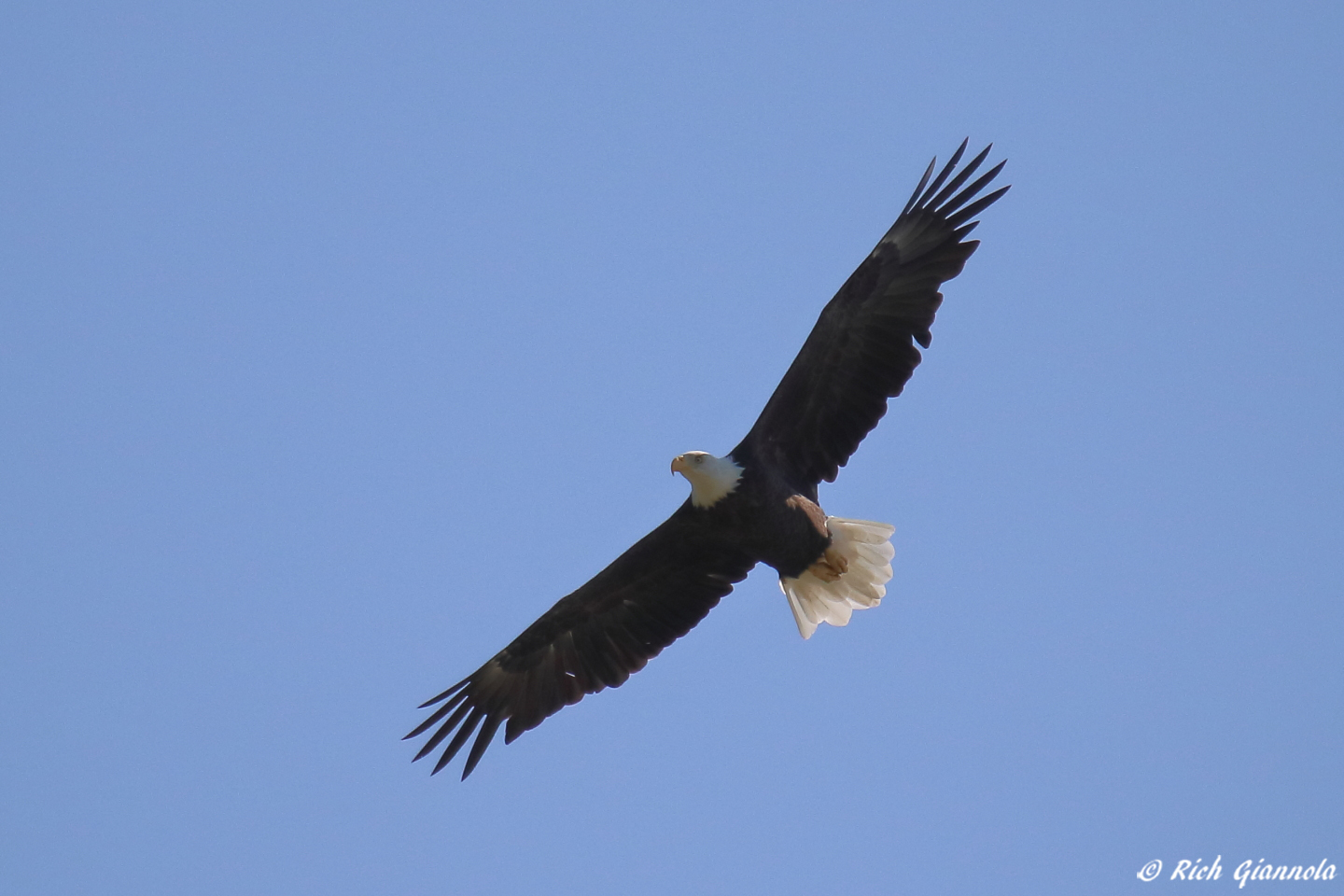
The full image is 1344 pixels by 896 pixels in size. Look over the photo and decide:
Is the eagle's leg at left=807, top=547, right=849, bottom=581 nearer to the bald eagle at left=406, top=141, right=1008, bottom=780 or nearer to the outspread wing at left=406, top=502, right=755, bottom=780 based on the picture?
the bald eagle at left=406, top=141, right=1008, bottom=780

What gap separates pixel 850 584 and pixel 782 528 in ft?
2.99

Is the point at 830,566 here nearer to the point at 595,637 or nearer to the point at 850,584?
the point at 850,584

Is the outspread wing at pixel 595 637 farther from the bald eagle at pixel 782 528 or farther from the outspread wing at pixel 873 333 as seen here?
the outspread wing at pixel 873 333

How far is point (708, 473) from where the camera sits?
27.7 ft

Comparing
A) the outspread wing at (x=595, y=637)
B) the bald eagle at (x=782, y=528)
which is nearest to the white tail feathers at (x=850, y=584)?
the bald eagle at (x=782, y=528)

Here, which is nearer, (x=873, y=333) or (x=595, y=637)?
(x=873, y=333)

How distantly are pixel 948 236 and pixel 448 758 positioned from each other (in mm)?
3793

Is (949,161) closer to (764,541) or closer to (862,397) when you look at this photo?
(862,397)

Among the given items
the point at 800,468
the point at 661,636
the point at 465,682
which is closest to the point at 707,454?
the point at 800,468

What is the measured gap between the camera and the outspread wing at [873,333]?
8.42 m

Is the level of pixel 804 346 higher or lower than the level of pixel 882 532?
higher

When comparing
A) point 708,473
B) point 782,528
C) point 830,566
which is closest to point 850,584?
point 830,566

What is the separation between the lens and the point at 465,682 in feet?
29.9

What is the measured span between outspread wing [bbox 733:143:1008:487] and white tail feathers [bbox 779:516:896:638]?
69 centimetres
